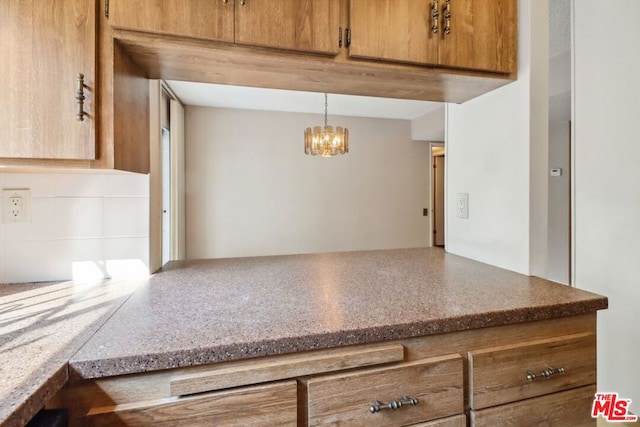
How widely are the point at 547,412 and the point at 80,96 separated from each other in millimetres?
1491

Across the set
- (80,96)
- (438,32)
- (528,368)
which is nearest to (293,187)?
(438,32)

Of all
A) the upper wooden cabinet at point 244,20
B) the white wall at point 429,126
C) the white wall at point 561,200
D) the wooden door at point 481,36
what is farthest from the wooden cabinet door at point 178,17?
the white wall at point 561,200

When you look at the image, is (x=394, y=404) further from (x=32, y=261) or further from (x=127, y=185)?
(x=32, y=261)

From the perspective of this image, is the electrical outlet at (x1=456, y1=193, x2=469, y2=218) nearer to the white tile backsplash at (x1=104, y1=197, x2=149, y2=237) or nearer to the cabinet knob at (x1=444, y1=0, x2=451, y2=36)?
the cabinet knob at (x1=444, y1=0, x2=451, y2=36)

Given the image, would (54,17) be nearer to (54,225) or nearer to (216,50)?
(216,50)

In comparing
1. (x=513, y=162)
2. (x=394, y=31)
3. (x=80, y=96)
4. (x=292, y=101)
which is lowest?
(x=513, y=162)

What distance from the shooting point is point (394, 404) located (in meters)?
0.75

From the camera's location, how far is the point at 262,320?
2.55 ft

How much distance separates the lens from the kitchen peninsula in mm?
639

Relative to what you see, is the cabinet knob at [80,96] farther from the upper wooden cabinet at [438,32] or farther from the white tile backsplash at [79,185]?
the upper wooden cabinet at [438,32]

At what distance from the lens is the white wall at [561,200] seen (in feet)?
12.4

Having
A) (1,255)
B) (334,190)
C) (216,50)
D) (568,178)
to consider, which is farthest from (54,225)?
(568,178)
